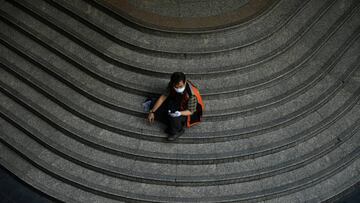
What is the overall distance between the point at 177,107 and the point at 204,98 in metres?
0.91

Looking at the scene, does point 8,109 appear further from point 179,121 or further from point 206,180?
point 206,180

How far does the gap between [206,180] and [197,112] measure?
1252 millimetres

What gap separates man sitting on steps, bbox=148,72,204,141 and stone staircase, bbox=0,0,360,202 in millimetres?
241

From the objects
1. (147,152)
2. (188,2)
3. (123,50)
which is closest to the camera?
(147,152)

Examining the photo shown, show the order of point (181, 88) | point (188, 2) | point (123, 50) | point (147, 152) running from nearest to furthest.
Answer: point (181, 88) → point (147, 152) → point (123, 50) → point (188, 2)

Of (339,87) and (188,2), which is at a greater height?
(188,2)

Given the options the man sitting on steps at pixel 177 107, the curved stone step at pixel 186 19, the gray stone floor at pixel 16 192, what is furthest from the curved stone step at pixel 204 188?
the curved stone step at pixel 186 19

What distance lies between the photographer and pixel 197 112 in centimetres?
884

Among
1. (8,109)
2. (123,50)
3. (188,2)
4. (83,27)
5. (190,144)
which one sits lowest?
(190,144)

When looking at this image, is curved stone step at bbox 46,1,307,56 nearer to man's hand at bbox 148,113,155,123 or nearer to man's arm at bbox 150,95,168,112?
man's arm at bbox 150,95,168,112

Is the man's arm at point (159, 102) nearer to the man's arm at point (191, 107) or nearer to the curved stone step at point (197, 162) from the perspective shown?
the man's arm at point (191, 107)

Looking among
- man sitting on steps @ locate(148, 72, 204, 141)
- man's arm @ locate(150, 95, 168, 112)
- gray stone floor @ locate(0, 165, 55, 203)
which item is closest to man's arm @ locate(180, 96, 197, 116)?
man sitting on steps @ locate(148, 72, 204, 141)

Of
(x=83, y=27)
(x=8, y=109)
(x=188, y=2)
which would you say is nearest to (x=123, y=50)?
(x=83, y=27)

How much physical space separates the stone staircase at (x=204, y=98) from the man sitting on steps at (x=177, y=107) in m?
0.24
